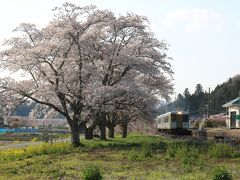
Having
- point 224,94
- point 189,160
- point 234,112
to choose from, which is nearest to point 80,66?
point 189,160

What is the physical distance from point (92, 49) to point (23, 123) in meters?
93.2

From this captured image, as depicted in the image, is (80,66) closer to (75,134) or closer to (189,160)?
(75,134)

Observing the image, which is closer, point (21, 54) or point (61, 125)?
point (21, 54)

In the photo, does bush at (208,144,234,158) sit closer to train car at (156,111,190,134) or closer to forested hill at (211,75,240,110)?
train car at (156,111,190,134)

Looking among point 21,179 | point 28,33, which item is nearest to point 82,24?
point 28,33

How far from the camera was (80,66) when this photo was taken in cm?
3584

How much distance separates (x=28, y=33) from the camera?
126 feet

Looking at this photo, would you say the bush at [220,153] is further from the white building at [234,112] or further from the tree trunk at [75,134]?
the white building at [234,112]

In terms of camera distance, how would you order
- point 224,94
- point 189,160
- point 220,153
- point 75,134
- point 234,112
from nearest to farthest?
point 189,160
point 220,153
point 75,134
point 234,112
point 224,94

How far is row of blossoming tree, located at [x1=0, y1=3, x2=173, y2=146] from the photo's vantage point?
3459 cm

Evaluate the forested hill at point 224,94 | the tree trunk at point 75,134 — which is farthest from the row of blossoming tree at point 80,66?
the forested hill at point 224,94

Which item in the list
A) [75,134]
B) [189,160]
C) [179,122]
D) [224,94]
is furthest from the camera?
[224,94]

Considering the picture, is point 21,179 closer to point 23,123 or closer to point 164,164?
point 164,164

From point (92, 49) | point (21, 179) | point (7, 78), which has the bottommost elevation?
point (21, 179)
